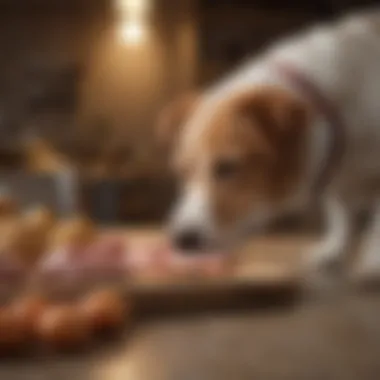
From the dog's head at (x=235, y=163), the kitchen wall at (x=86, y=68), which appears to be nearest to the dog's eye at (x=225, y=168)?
the dog's head at (x=235, y=163)

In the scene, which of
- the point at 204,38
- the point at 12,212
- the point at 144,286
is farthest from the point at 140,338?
the point at 204,38

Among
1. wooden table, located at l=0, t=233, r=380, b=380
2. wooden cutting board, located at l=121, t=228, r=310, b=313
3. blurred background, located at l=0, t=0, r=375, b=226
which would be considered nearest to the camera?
wooden table, located at l=0, t=233, r=380, b=380

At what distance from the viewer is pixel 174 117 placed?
2.47ft

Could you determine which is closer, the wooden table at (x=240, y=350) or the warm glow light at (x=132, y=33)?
the wooden table at (x=240, y=350)

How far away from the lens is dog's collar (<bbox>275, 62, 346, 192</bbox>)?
71 cm

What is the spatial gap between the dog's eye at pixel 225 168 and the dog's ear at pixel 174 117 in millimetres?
62

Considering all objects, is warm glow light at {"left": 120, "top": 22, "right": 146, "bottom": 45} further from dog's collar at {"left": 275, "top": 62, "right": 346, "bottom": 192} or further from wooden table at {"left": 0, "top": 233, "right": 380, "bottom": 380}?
wooden table at {"left": 0, "top": 233, "right": 380, "bottom": 380}

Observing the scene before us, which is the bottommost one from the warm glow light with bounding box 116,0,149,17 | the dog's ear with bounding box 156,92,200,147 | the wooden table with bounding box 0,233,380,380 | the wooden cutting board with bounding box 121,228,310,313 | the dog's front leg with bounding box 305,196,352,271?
the wooden table with bounding box 0,233,380,380

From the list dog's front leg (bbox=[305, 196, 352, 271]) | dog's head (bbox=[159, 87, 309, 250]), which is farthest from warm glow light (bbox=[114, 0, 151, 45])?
dog's front leg (bbox=[305, 196, 352, 271])

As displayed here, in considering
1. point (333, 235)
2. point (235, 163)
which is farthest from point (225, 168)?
point (333, 235)

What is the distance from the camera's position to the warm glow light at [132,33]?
0.79 metres

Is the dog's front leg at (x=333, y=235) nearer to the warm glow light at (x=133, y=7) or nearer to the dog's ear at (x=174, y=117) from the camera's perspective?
the dog's ear at (x=174, y=117)

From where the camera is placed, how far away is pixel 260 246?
705 mm

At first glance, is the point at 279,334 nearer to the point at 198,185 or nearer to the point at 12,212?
the point at 198,185
